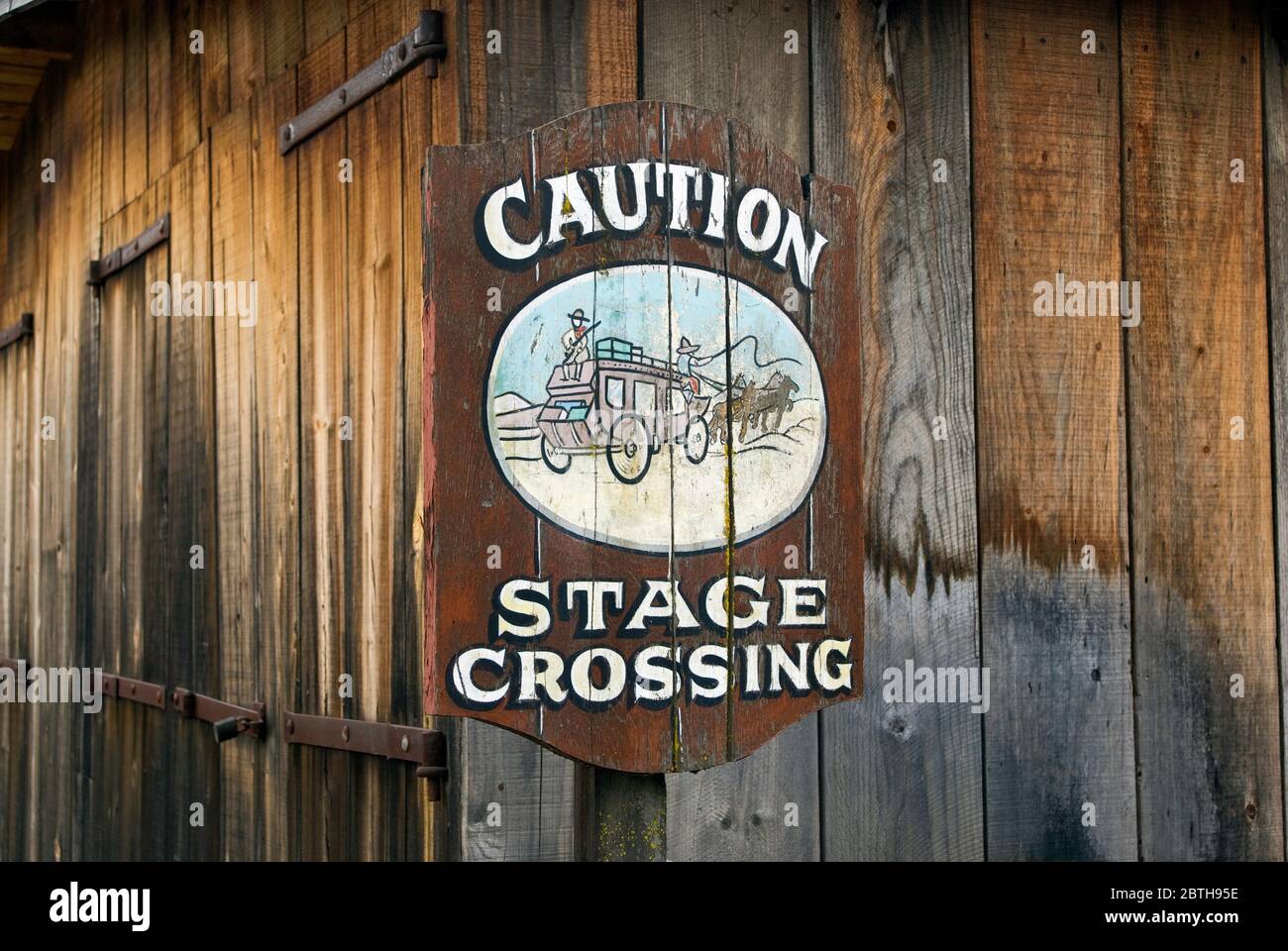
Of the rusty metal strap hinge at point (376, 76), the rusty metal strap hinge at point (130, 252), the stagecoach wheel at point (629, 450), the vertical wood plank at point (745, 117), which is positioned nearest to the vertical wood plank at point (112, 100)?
the rusty metal strap hinge at point (130, 252)

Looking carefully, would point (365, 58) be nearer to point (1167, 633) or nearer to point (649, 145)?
point (649, 145)

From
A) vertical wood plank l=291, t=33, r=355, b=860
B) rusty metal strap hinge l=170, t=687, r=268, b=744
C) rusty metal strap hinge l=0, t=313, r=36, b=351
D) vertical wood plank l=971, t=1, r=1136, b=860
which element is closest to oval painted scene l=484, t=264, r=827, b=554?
vertical wood plank l=971, t=1, r=1136, b=860

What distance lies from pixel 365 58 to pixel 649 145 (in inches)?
57.6

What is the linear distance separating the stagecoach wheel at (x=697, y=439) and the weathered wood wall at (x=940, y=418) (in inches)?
40.1

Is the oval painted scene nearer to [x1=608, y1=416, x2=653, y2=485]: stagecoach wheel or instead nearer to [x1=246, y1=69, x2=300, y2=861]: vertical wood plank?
[x1=608, y1=416, x2=653, y2=485]: stagecoach wheel

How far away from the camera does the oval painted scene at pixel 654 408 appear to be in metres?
2.00

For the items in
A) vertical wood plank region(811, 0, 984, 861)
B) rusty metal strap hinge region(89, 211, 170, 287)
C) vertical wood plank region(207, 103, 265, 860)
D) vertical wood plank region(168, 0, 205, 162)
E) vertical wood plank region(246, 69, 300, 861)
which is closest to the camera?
vertical wood plank region(811, 0, 984, 861)

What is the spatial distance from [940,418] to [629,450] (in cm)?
131

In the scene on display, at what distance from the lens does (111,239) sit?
505 cm

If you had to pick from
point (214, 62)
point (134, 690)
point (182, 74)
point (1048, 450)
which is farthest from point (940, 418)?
point (134, 690)

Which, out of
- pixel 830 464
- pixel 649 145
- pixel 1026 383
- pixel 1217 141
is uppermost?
pixel 1217 141

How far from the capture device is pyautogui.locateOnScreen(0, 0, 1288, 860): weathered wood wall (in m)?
2.99

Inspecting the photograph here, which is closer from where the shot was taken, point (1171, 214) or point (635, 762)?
point (635, 762)
